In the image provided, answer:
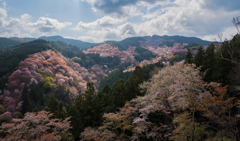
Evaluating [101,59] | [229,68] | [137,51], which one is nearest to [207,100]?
[229,68]

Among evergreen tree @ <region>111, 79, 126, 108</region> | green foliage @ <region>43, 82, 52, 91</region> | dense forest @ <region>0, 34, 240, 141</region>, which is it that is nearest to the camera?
dense forest @ <region>0, 34, 240, 141</region>

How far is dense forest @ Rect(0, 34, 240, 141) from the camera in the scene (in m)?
8.84

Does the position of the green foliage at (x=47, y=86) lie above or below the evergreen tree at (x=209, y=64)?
below

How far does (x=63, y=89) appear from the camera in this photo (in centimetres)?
3941

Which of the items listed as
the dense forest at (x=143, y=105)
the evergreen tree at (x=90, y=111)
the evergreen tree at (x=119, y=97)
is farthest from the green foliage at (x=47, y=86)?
the evergreen tree at (x=119, y=97)

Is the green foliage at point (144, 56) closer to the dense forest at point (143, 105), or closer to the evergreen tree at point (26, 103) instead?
the dense forest at point (143, 105)

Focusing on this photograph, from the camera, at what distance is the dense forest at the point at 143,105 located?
8836mm

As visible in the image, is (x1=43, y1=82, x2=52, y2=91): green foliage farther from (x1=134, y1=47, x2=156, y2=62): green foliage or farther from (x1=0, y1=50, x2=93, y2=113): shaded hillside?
(x1=134, y1=47, x2=156, y2=62): green foliage

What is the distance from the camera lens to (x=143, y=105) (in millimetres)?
13453

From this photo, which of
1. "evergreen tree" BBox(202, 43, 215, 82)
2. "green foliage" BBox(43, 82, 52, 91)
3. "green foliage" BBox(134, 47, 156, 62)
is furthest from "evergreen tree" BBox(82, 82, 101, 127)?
"green foliage" BBox(134, 47, 156, 62)

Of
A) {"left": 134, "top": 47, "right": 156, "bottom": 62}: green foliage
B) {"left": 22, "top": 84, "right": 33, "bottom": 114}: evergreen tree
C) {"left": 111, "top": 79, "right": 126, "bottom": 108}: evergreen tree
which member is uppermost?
{"left": 134, "top": 47, "right": 156, "bottom": 62}: green foliage

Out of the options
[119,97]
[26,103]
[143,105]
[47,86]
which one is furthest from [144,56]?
[143,105]

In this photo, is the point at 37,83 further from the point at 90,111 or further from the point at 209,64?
the point at 209,64

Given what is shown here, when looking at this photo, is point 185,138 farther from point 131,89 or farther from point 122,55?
point 122,55
